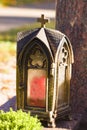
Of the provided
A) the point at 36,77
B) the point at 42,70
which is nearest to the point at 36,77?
the point at 36,77

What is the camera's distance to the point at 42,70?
464 centimetres

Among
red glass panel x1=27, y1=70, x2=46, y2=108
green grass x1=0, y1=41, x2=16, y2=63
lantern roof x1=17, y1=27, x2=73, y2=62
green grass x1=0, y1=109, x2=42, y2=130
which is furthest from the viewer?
green grass x1=0, y1=41, x2=16, y2=63

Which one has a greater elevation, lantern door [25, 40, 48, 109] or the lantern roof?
the lantern roof

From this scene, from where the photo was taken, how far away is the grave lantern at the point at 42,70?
4.59 metres

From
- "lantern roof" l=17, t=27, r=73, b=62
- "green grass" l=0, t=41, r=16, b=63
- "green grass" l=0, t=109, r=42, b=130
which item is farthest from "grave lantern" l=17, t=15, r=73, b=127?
"green grass" l=0, t=41, r=16, b=63

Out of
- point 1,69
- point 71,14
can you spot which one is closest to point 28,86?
point 71,14

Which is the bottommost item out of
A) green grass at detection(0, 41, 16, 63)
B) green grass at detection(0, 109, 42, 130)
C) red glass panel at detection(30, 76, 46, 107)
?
green grass at detection(0, 109, 42, 130)

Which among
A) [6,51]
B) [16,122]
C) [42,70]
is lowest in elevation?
[16,122]

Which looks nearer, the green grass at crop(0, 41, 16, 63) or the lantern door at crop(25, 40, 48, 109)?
the lantern door at crop(25, 40, 48, 109)

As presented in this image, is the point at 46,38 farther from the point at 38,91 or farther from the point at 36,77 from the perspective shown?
the point at 38,91

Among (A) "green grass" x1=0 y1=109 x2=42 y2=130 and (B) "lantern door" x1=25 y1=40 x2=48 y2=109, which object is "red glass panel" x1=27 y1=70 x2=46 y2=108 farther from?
(A) "green grass" x1=0 y1=109 x2=42 y2=130

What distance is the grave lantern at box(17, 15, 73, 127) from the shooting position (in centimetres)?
459

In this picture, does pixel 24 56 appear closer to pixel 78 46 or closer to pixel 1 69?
pixel 78 46

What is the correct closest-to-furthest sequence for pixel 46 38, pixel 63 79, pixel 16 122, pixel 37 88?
pixel 16 122 < pixel 46 38 < pixel 37 88 < pixel 63 79
